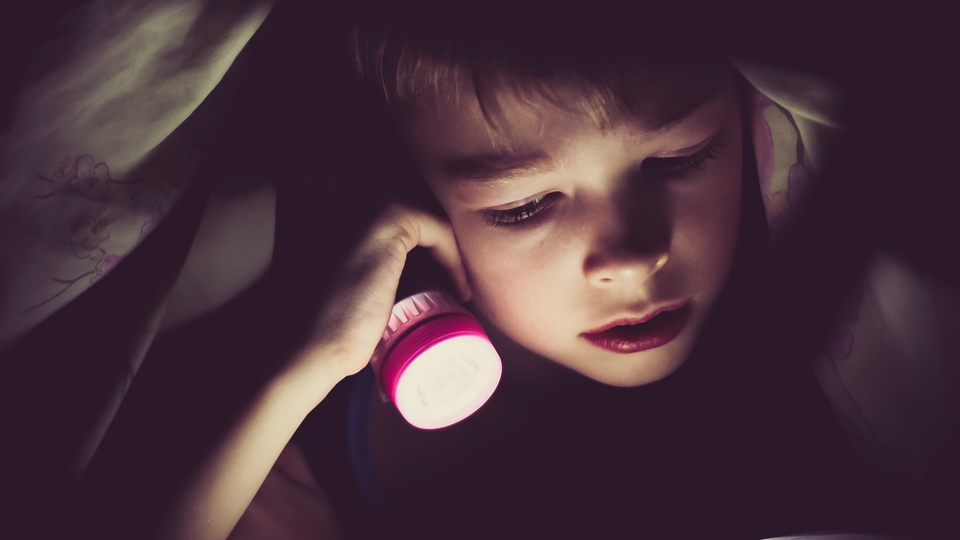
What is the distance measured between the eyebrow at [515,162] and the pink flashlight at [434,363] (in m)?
0.25

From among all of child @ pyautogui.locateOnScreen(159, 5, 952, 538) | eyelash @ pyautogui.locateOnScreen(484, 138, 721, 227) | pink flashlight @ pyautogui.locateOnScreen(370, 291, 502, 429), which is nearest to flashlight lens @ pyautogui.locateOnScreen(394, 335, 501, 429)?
pink flashlight @ pyautogui.locateOnScreen(370, 291, 502, 429)

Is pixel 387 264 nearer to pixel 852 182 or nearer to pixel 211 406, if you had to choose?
pixel 211 406

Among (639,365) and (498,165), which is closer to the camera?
(498,165)

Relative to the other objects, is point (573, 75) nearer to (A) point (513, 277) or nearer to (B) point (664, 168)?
(B) point (664, 168)

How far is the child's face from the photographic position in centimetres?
70

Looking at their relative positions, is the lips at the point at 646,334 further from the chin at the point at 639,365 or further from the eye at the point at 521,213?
the eye at the point at 521,213

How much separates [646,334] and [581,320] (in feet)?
0.43

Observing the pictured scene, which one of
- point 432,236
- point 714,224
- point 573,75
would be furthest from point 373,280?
point 714,224

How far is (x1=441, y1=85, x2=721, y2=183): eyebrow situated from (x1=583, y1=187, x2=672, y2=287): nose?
10 cm

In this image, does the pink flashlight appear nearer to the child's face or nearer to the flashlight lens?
the flashlight lens

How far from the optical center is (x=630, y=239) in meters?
0.73

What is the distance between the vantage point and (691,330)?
0.88 metres

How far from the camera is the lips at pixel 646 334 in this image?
86cm

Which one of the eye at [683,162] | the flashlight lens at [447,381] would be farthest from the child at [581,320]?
the flashlight lens at [447,381]
